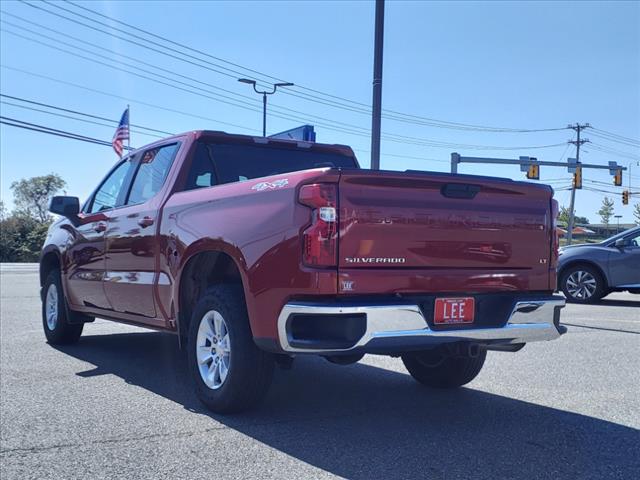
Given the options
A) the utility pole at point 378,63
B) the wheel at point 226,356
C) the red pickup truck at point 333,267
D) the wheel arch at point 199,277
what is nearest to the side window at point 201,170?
the red pickup truck at point 333,267

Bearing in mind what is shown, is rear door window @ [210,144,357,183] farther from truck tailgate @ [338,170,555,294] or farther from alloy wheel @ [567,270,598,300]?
alloy wheel @ [567,270,598,300]

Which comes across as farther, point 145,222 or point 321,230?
point 145,222

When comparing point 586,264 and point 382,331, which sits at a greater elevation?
point 586,264

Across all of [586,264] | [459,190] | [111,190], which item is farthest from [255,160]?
[586,264]

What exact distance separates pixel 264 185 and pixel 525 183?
5.72 ft

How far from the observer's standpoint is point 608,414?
466 centimetres

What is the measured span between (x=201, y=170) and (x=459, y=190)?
2.33 m

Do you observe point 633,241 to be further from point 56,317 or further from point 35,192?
point 35,192

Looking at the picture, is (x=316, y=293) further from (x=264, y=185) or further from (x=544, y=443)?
(x=544, y=443)

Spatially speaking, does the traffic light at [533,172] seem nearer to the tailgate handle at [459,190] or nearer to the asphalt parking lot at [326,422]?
the asphalt parking lot at [326,422]

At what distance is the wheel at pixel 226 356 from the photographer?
4.24 metres

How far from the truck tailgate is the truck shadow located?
91 centimetres

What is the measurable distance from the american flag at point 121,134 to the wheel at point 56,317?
21692 millimetres

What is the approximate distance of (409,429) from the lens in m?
4.29
